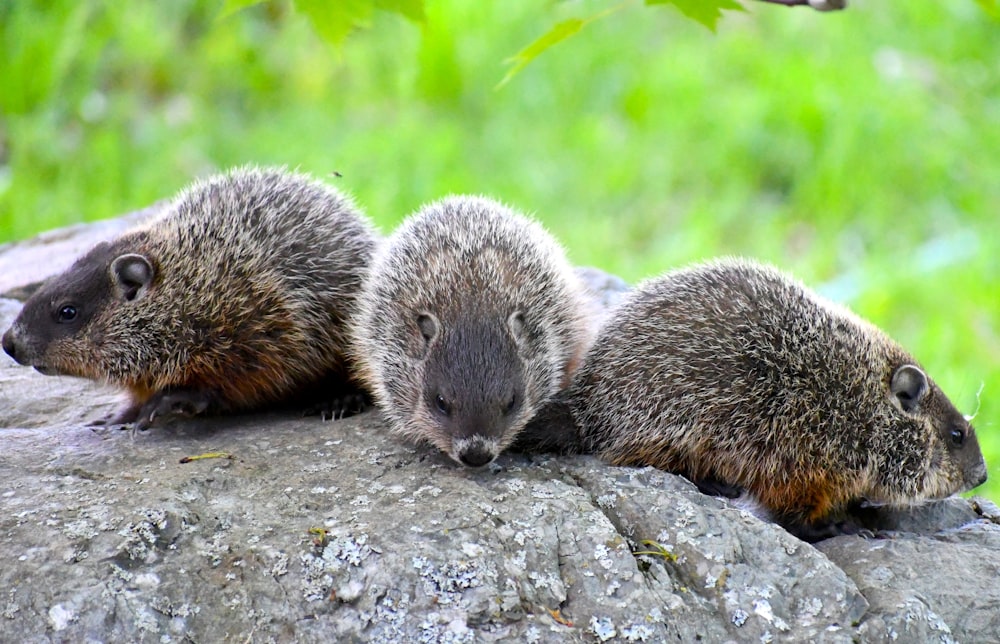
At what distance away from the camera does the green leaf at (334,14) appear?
3812 mm

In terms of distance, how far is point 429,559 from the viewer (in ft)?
12.9

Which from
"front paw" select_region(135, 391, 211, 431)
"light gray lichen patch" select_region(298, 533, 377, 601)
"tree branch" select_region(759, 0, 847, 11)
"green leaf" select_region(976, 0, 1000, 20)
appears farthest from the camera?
"front paw" select_region(135, 391, 211, 431)

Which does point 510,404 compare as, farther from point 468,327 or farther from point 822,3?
point 822,3

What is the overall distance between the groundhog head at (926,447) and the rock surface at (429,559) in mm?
251

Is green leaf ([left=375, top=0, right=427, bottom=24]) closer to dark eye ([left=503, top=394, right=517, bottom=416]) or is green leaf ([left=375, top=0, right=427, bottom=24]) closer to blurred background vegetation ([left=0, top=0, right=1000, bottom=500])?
dark eye ([left=503, top=394, right=517, bottom=416])

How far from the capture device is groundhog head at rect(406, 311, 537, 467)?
466 cm

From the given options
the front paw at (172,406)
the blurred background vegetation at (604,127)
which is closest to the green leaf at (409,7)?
the front paw at (172,406)

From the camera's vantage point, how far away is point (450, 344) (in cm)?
492

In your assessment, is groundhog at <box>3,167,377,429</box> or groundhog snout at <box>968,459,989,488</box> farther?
groundhog at <box>3,167,377,429</box>

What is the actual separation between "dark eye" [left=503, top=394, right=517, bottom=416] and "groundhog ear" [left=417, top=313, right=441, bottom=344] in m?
0.48

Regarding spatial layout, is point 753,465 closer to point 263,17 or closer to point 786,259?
point 786,259

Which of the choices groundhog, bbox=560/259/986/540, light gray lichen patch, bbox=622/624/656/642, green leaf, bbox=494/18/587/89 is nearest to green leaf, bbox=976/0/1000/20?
green leaf, bbox=494/18/587/89

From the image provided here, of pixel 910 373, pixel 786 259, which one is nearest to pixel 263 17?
pixel 786 259

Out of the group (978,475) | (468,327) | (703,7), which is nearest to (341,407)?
(468,327)
